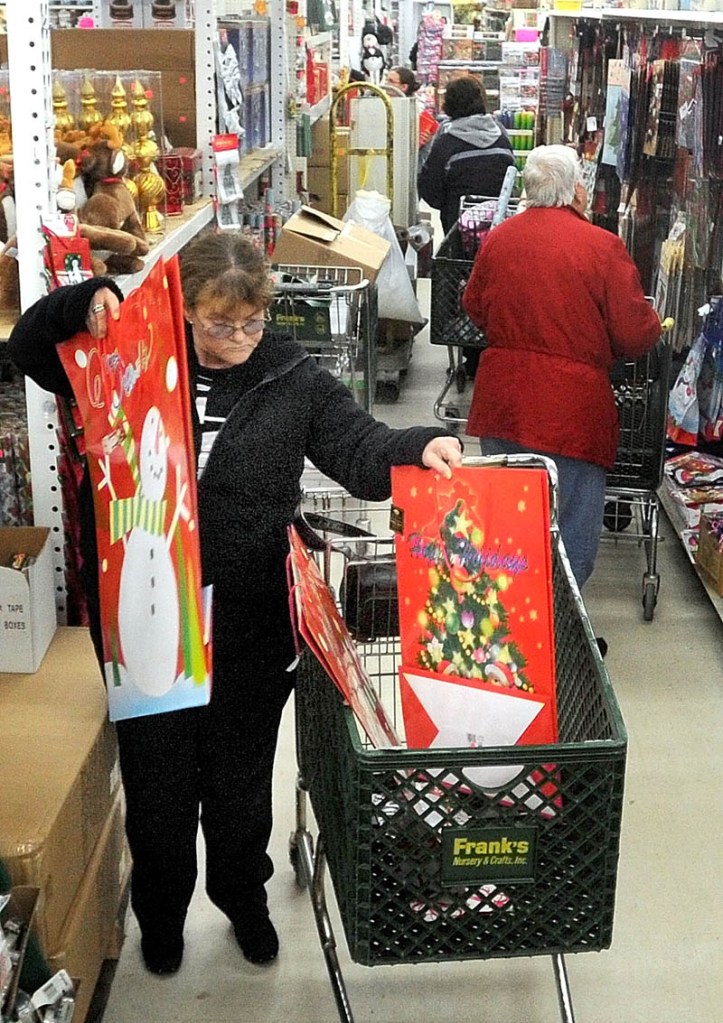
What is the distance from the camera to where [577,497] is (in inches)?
161

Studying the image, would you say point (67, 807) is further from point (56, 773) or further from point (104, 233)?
point (104, 233)

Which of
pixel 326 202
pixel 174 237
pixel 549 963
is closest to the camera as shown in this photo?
pixel 549 963

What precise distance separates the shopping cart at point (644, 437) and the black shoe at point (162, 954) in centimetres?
229

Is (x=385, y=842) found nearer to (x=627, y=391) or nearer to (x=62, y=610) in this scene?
(x=62, y=610)

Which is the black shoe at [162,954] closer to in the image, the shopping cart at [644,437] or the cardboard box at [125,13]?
the shopping cart at [644,437]

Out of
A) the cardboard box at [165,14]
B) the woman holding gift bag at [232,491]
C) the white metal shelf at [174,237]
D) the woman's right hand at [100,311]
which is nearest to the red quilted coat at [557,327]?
the white metal shelf at [174,237]

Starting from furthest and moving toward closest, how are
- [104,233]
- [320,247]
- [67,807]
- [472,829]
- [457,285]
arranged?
[457,285] → [320,247] → [104,233] → [67,807] → [472,829]

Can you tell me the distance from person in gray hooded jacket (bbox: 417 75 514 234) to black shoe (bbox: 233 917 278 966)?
535 cm

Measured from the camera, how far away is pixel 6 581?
8.22 feet

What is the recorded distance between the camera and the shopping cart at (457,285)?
5645 mm

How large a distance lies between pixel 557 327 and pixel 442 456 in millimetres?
1874

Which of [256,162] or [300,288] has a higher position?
[256,162]

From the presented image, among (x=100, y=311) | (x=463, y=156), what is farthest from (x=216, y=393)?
(x=463, y=156)

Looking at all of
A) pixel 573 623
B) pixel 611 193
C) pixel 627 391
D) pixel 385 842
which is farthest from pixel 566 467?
pixel 611 193
